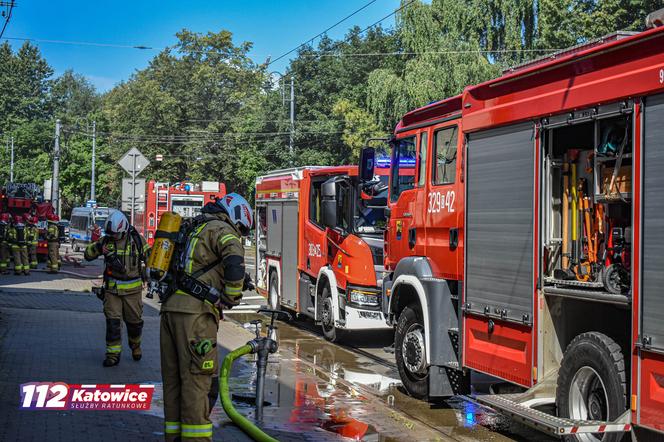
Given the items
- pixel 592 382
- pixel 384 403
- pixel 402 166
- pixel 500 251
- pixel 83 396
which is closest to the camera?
pixel 592 382

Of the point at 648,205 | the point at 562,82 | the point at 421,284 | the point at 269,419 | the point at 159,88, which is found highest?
the point at 159,88

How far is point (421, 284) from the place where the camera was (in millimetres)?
8930

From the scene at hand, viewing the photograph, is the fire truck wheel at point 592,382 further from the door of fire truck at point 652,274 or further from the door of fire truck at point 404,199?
the door of fire truck at point 404,199

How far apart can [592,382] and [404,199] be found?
156 inches

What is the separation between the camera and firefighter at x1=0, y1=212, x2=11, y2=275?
26.4m

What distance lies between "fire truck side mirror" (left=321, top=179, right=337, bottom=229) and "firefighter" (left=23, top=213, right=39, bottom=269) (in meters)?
16.2

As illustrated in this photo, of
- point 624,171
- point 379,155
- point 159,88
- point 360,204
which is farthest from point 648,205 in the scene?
point 159,88

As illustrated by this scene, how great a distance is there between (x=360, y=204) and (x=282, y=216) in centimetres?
328

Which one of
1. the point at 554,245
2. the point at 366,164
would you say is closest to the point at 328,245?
the point at 366,164

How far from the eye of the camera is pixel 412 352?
9.15 meters

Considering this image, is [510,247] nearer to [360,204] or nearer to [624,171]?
[624,171]

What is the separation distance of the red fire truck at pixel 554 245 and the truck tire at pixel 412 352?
0.03m

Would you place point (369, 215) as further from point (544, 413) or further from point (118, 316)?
point (544, 413)

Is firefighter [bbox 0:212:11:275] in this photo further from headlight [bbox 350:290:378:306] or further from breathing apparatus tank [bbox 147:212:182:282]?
breathing apparatus tank [bbox 147:212:182:282]
